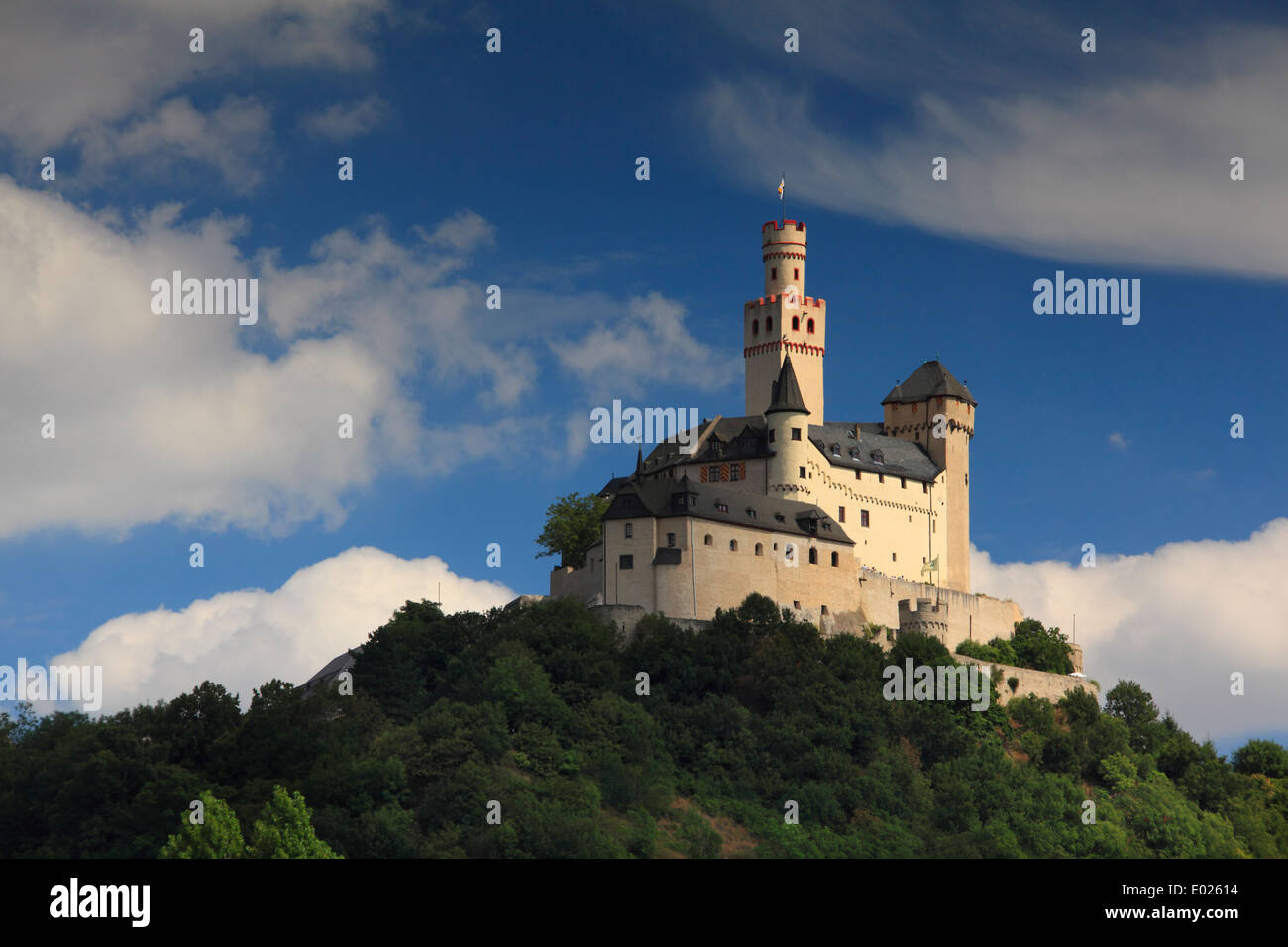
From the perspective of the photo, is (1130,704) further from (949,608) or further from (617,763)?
(617,763)

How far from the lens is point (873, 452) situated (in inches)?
4058

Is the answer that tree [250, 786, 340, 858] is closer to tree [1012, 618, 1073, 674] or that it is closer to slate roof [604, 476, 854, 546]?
slate roof [604, 476, 854, 546]

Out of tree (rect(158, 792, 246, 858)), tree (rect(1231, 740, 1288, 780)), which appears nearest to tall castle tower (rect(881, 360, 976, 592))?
tree (rect(1231, 740, 1288, 780))

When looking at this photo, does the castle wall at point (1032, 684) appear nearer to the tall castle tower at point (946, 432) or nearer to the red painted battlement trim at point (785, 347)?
the tall castle tower at point (946, 432)

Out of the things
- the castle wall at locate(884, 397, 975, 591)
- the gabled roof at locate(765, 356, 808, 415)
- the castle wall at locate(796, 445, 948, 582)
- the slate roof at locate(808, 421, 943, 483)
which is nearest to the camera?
the gabled roof at locate(765, 356, 808, 415)

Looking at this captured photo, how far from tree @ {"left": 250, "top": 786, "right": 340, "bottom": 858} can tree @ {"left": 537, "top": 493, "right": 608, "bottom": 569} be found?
2998cm

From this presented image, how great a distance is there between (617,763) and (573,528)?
1946cm

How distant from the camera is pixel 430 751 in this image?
258 ft

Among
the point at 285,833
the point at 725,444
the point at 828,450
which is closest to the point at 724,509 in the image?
the point at 725,444

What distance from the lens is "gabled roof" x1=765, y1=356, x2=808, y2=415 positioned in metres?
96.9
